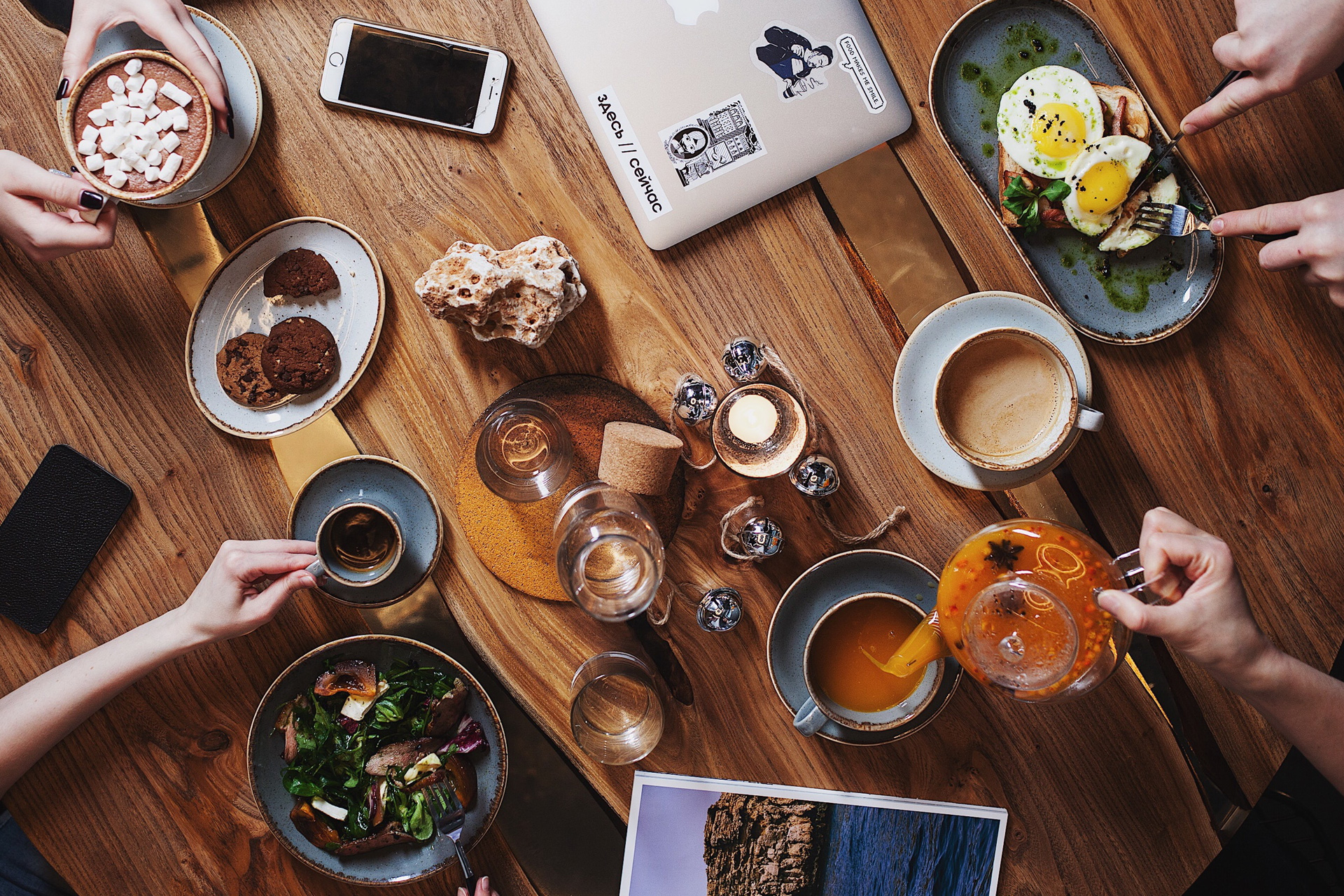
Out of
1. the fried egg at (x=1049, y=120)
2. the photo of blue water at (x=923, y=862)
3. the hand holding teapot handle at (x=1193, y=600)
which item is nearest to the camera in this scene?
the hand holding teapot handle at (x=1193, y=600)

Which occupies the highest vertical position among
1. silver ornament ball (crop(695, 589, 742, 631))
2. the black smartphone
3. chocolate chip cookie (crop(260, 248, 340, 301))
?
chocolate chip cookie (crop(260, 248, 340, 301))

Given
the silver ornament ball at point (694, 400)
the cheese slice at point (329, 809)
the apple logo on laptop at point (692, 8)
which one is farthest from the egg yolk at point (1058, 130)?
the cheese slice at point (329, 809)

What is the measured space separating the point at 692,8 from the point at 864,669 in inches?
57.5

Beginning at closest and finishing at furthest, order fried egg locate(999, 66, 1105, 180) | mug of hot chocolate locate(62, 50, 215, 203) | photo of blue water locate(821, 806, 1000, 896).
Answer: mug of hot chocolate locate(62, 50, 215, 203) < fried egg locate(999, 66, 1105, 180) < photo of blue water locate(821, 806, 1000, 896)

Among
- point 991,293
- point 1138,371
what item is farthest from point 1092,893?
point 991,293

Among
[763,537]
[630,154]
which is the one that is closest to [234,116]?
[630,154]

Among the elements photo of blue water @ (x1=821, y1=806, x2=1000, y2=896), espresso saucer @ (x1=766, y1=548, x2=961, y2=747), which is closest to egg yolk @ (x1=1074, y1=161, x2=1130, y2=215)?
espresso saucer @ (x1=766, y1=548, x2=961, y2=747)

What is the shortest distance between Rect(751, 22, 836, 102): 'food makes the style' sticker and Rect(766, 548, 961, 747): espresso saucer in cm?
101

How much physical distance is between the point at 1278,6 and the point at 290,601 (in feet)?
7.81

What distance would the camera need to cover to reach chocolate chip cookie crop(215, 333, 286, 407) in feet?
5.39

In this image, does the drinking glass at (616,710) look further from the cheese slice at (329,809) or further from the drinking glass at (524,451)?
the cheese slice at (329,809)

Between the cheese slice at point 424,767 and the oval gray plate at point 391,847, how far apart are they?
0.07 meters

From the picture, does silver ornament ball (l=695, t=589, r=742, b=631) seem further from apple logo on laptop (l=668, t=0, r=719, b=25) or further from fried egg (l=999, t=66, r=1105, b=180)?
apple logo on laptop (l=668, t=0, r=719, b=25)

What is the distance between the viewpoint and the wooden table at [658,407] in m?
1.65
